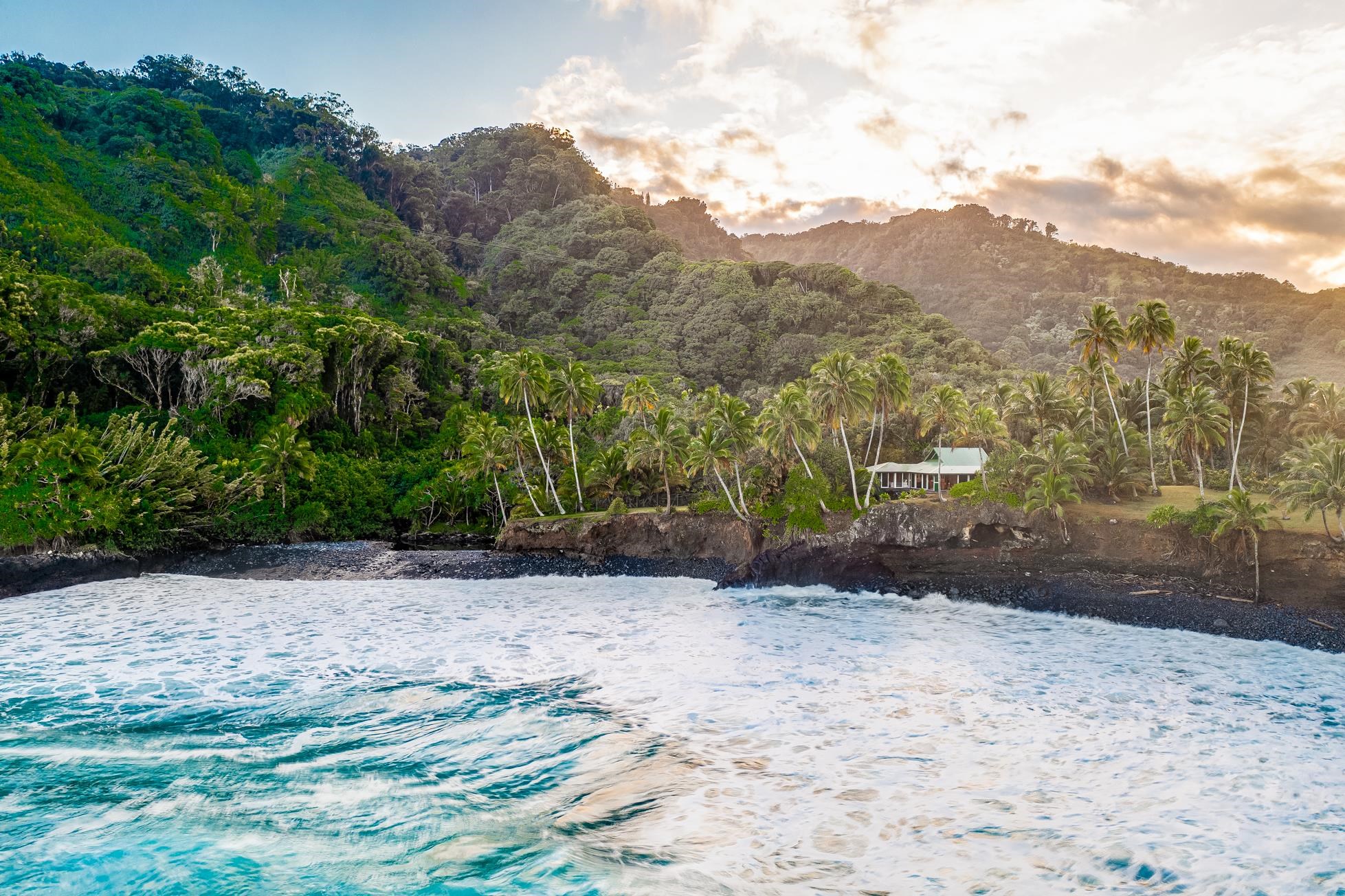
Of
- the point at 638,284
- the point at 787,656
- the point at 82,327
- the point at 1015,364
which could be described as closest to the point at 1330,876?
the point at 787,656

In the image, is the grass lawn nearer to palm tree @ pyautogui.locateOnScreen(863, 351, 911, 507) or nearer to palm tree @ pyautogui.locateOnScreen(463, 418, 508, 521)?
palm tree @ pyautogui.locateOnScreen(863, 351, 911, 507)

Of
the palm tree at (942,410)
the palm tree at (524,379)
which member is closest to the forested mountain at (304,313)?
the palm tree at (524,379)

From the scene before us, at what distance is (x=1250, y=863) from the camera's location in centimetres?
1156

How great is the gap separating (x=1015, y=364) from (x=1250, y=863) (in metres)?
116

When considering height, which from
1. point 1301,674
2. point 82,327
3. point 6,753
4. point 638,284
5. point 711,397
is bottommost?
point 1301,674

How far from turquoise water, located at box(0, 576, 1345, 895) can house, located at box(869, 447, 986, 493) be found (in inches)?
1128

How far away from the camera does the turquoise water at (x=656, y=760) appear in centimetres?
1085

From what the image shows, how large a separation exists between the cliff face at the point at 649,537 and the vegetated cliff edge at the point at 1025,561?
9cm

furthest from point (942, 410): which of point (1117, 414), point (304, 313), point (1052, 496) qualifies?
point (304, 313)

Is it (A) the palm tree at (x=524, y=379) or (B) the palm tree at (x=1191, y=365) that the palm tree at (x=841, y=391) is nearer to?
(B) the palm tree at (x=1191, y=365)

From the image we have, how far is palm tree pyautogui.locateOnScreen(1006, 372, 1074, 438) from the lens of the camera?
173ft

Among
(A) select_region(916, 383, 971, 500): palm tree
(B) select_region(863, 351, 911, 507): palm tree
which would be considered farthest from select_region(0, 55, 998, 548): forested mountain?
(A) select_region(916, 383, 971, 500): palm tree

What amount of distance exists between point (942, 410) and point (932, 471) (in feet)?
19.5

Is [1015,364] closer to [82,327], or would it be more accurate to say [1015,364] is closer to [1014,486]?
[1014,486]
